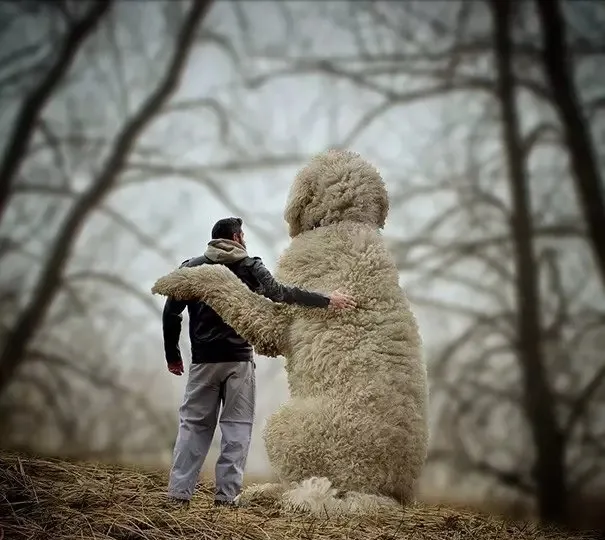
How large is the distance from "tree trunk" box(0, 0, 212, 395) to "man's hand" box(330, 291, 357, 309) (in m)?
1.74

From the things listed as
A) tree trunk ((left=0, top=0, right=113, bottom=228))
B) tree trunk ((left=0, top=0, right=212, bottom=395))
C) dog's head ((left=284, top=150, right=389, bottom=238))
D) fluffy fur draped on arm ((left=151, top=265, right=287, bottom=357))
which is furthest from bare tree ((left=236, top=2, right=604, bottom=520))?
fluffy fur draped on arm ((left=151, top=265, right=287, bottom=357))

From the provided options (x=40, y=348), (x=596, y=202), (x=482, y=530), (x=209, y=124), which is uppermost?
(x=209, y=124)

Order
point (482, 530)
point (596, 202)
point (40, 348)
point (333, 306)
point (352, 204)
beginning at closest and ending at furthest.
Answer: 1. point (482, 530)
2. point (333, 306)
3. point (352, 204)
4. point (596, 202)
5. point (40, 348)

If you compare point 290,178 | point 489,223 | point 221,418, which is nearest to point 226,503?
point 221,418

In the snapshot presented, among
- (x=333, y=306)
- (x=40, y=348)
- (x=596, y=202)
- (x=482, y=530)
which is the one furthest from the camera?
(x=40, y=348)

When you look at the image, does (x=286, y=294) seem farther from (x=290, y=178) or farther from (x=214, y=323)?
(x=290, y=178)

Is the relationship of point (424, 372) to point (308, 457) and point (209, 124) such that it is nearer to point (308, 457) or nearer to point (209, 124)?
point (308, 457)

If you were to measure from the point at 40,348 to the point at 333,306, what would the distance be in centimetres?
185

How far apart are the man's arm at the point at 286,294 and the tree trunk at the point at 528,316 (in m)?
1.43

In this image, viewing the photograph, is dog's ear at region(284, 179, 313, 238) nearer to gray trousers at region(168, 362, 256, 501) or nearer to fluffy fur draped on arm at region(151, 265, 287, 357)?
fluffy fur draped on arm at region(151, 265, 287, 357)

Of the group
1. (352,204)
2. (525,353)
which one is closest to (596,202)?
(525,353)

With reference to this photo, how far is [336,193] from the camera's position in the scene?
2.15m

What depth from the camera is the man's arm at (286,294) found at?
1.99 meters

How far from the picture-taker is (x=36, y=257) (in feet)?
10.9
